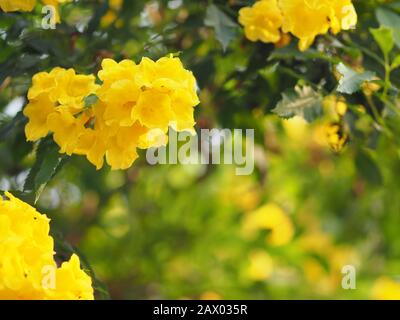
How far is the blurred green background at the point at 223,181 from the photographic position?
49.3 inches

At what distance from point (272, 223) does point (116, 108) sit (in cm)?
154

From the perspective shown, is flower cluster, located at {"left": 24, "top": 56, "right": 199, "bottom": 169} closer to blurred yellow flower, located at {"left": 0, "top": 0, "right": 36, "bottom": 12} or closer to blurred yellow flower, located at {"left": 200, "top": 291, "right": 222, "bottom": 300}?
blurred yellow flower, located at {"left": 0, "top": 0, "right": 36, "bottom": 12}

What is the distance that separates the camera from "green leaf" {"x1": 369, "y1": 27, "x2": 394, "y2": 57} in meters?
1.15

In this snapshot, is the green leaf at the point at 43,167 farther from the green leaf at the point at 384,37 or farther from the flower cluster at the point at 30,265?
the green leaf at the point at 384,37

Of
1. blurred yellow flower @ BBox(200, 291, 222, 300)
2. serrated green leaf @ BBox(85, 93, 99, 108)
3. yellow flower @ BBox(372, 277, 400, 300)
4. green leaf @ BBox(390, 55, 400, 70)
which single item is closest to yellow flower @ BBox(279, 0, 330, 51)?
green leaf @ BBox(390, 55, 400, 70)

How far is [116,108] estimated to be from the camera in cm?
95

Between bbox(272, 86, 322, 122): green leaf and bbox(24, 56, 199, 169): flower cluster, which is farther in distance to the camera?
bbox(272, 86, 322, 122): green leaf

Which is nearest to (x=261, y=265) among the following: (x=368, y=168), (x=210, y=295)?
(x=210, y=295)

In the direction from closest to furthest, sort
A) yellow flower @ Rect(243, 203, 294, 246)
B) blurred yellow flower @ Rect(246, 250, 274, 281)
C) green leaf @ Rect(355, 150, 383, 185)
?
green leaf @ Rect(355, 150, 383, 185) → yellow flower @ Rect(243, 203, 294, 246) → blurred yellow flower @ Rect(246, 250, 274, 281)

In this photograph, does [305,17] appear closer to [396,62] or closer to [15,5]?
[396,62]

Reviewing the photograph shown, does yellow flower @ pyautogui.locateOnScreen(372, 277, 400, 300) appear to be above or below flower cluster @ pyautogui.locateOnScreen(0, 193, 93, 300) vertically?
below

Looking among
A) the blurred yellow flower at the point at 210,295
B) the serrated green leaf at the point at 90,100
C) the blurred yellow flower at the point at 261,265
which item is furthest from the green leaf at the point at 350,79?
the blurred yellow flower at the point at 261,265

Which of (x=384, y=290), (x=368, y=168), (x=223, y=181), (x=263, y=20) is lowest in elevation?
(x=384, y=290)

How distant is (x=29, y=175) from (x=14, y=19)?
0.23 meters
